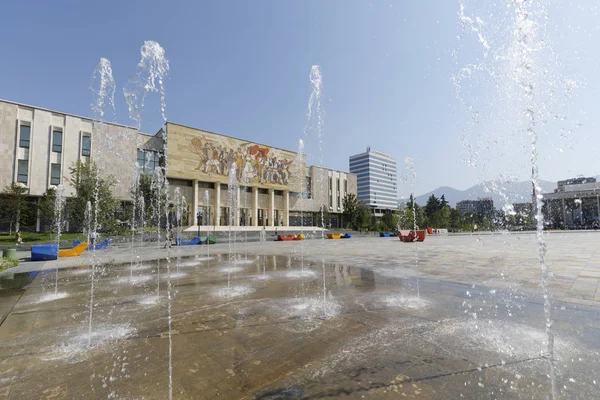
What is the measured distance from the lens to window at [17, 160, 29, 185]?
3450cm

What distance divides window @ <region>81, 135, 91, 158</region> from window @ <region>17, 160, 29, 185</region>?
594 cm

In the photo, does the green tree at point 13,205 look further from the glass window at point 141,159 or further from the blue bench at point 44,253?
the blue bench at point 44,253

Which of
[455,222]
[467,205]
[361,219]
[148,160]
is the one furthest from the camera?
[467,205]

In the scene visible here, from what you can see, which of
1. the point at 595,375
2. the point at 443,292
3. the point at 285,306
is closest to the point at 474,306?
the point at 443,292

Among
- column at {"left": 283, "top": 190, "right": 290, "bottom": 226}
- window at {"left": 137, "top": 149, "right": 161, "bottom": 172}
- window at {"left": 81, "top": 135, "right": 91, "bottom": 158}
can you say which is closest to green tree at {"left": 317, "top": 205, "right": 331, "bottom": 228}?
column at {"left": 283, "top": 190, "right": 290, "bottom": 226}

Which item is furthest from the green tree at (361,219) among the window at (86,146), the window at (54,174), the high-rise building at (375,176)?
the high-rise building at (375,176)

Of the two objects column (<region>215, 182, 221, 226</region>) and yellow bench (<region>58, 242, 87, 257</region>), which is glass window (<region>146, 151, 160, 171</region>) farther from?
yellow bench (<region>58, 242, 87, 257</region>)

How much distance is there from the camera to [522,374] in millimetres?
2770

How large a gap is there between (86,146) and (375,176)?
11583 cm

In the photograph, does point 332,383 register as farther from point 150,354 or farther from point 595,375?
point 595,375

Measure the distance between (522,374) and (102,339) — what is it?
4916mm

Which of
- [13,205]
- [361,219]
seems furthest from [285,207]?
[13,205]

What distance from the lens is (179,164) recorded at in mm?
44500

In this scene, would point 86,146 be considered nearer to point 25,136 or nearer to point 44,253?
point 25,136
